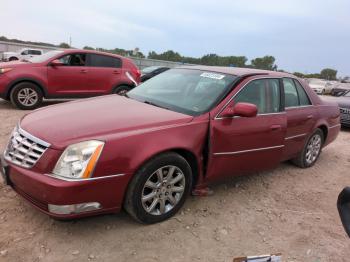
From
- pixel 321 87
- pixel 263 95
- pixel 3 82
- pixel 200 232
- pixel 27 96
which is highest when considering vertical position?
pixel 263 95

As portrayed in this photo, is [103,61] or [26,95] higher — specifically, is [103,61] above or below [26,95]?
above

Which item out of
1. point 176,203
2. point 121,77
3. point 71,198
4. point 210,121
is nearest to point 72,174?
point 71,198

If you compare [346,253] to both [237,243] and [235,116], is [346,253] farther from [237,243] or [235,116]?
[235,116]

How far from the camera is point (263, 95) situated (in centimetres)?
448

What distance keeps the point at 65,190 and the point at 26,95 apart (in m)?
6.32

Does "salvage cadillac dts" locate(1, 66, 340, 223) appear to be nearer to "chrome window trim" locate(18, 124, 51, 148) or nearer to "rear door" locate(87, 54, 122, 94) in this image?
"chrome window trim" locate(18, 124, 51, 148)

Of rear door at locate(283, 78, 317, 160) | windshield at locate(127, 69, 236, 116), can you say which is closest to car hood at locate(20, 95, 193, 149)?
windshield at locate(127, 69, 236, 116)

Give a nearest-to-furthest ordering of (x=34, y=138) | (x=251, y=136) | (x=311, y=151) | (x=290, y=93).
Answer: (x=34, y=138) → (x=251, y=136) → (x=290, y=93) → (x=311, y=151)

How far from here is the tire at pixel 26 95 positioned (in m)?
8.23

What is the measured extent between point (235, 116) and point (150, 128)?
3.66ft

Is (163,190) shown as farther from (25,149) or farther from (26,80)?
(26,80)

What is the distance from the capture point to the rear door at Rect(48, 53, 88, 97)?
8.65m

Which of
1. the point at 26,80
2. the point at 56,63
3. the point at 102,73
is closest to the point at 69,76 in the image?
the point at 56,63

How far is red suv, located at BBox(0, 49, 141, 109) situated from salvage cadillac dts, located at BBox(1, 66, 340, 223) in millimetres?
4651
